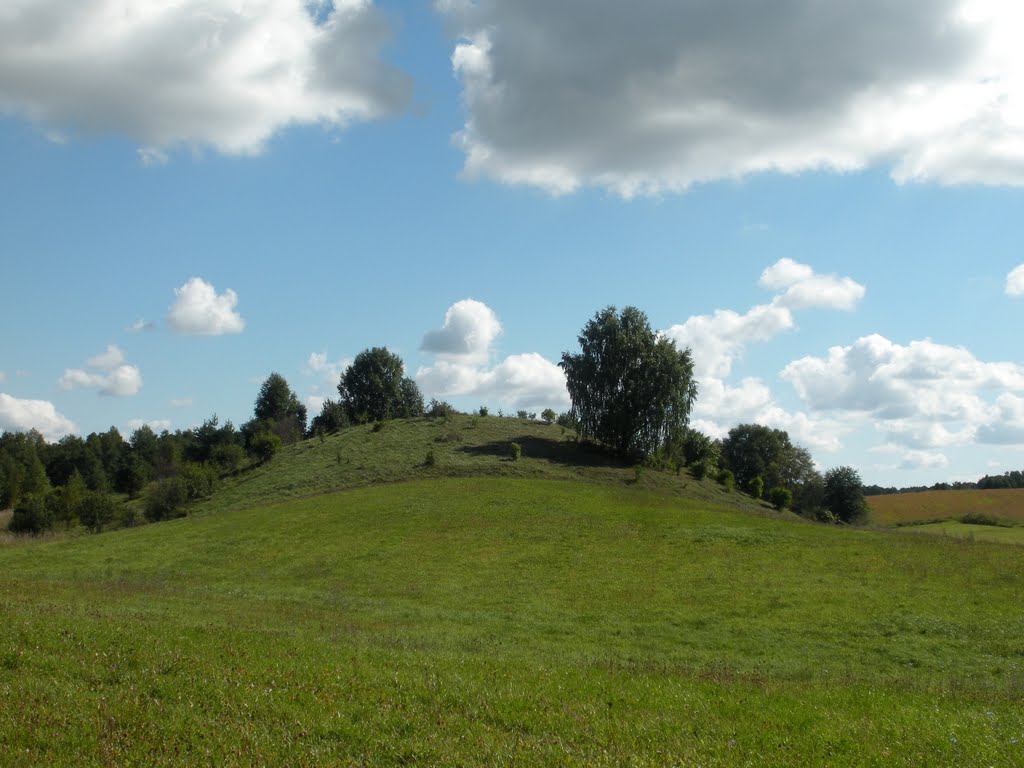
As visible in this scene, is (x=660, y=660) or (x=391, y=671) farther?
(x=660, y=660)

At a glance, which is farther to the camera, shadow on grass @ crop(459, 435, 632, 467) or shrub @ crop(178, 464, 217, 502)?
shadow on grass @ crop(459, 435, 632, 467)

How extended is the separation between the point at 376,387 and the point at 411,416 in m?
23.7

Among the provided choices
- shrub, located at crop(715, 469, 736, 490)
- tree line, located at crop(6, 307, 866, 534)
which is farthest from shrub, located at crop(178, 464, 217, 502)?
shrub, located at crop(715, 469, 736, 490)

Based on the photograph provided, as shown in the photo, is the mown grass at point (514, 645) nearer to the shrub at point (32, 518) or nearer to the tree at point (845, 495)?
the shrub at point (32, 518)

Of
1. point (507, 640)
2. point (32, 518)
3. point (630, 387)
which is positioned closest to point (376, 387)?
point (630, 387)

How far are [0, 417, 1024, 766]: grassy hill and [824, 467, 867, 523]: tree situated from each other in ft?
167

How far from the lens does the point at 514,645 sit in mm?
18266

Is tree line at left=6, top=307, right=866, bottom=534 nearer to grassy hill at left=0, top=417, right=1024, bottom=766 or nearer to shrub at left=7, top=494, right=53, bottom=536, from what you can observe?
shrub at left=7, top=494, right=53, bottom=536

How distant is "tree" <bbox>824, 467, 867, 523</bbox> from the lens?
3583 inches

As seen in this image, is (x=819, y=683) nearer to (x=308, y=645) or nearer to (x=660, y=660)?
(x=660, y=660)

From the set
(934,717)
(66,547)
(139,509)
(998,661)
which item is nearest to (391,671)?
(934,717)

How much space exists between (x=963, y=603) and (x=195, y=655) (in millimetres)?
24880

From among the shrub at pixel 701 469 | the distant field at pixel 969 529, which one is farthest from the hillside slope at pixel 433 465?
Result: the distant field at pixel 969 529

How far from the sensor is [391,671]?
1156cm
